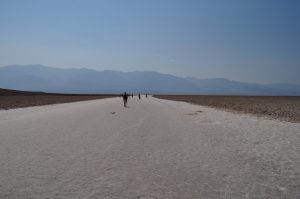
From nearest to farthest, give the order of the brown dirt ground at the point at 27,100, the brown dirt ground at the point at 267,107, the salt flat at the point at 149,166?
1. the salt flat at the point at 149,166
2. the brown dirt ground at the point at 267,107
3. the brown dirt ground at the point at 27,100

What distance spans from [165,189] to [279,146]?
6.18 m

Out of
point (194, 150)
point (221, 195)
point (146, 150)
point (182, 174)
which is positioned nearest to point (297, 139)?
point (194, 150)

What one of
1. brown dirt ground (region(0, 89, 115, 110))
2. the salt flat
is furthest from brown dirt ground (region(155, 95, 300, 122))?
brown dirt ground (region(0, 89, 115, 110))

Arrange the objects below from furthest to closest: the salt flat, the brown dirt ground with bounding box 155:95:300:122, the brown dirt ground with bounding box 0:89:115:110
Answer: the brown dirt ground with bounding box 0:89:115:110
the brown dirt ground with bounding box 155:95:300:122
the salt flat

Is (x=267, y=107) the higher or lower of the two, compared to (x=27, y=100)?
higher

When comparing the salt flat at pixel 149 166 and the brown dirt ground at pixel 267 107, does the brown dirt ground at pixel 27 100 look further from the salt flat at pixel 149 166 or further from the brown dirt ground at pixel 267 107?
the salt flat at pixel 149 166

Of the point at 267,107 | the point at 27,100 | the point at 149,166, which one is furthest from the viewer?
the point at 27,100

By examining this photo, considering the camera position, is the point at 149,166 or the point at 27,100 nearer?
the point at 149,166

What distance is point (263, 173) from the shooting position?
7.64 m

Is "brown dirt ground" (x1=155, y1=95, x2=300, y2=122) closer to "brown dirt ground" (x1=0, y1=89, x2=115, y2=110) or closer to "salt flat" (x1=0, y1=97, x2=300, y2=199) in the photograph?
"salt flat" (x1=0, y1=97, x2=300, y2=199)

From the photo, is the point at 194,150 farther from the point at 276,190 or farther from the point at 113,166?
the point at 276,190

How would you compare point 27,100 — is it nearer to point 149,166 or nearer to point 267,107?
point 267,107

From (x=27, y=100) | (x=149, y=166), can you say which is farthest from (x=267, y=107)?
(x=27, y=100)

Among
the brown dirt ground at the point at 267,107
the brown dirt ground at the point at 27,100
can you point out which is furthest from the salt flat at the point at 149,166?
the brown dirt ground at the point at 27,100
